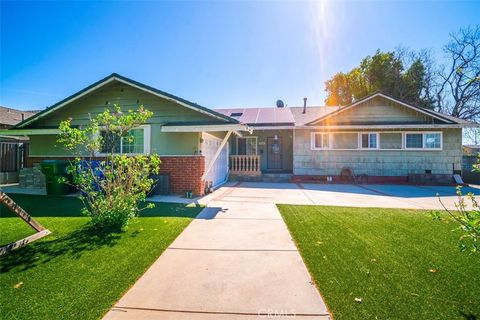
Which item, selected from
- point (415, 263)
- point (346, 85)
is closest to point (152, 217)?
point (415, 263)

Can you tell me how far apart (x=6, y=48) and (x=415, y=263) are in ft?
44.1

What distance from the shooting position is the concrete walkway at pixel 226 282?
2.11 m

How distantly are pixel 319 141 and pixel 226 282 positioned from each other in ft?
41.6

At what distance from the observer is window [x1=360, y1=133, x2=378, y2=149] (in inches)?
529

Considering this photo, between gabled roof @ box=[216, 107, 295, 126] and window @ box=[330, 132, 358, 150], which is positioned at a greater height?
gabled roof @ box=[216, 107, 295, 126]

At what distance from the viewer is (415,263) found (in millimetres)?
3049

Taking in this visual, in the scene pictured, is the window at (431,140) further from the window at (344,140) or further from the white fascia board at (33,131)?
the white fascia board at (33,131)

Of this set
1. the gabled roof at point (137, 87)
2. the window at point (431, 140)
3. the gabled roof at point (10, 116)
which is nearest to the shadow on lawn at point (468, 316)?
the gabled roof at point (137, 87)

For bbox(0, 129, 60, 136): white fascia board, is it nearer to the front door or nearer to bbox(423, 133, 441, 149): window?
the front door

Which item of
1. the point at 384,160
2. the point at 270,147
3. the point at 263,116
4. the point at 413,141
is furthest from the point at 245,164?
the point at 413,141

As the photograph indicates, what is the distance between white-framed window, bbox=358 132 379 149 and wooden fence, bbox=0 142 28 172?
1965 cm

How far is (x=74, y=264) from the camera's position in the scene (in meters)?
2.95

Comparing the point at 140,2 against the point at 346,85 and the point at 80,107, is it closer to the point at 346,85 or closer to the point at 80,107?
the point at 80,107

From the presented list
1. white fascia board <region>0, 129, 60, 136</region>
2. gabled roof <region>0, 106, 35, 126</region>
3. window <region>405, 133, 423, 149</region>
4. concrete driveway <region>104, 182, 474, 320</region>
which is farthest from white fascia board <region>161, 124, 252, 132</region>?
gabled roof <region>0, 106, 35, 126</region>
